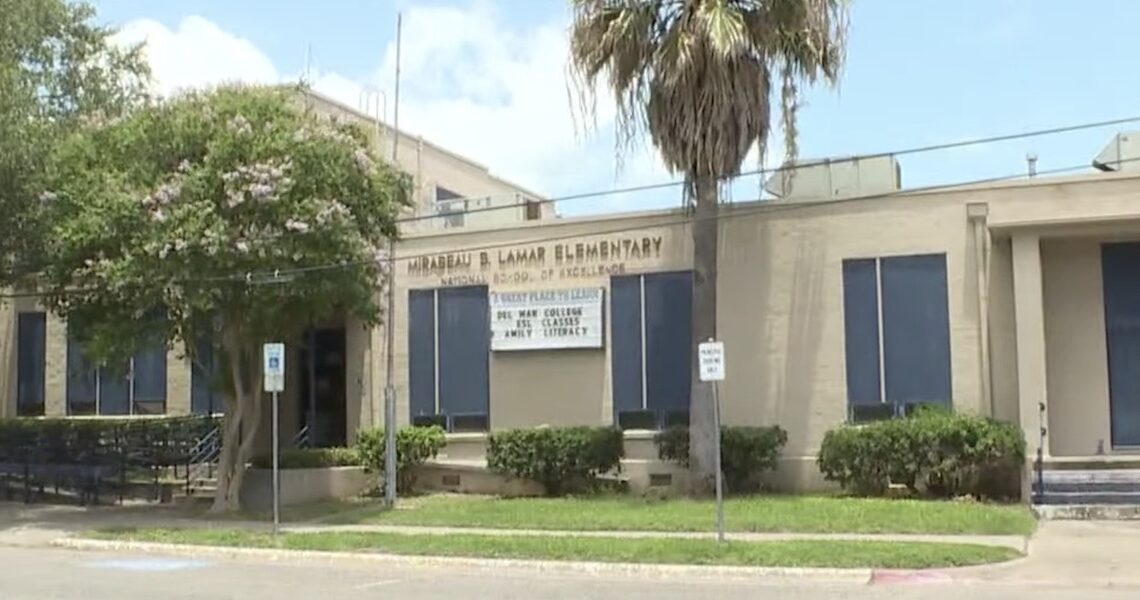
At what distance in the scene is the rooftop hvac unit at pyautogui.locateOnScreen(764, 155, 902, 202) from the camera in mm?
24281

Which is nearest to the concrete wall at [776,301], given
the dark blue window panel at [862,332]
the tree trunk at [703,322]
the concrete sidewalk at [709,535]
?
the dark blue window panel at [862,332]

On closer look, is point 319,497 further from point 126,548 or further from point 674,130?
point 674,130

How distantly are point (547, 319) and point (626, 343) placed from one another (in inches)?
66.7

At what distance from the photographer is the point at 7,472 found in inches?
1097

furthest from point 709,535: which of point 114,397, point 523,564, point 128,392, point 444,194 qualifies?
point 444,194

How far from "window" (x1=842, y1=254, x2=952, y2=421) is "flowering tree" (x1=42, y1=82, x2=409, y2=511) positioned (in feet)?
27.0

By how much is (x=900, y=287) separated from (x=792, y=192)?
281cm

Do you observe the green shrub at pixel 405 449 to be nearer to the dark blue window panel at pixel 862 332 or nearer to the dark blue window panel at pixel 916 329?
the dark blue window panel at pixel 862 332

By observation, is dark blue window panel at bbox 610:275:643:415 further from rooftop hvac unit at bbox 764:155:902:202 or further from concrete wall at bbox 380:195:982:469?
rooftop hvac unit at bbox 764:155:902:202

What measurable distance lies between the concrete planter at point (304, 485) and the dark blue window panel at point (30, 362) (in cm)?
972

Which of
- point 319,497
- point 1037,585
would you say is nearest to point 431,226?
point 319,497

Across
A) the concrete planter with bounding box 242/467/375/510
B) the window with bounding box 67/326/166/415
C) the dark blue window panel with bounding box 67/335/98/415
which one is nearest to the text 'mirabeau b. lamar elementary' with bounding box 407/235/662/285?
the concrete planter with bounding box 242/467/375/510

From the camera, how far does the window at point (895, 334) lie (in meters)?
23.1

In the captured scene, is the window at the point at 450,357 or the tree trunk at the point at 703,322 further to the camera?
the window at the point at 450,357
